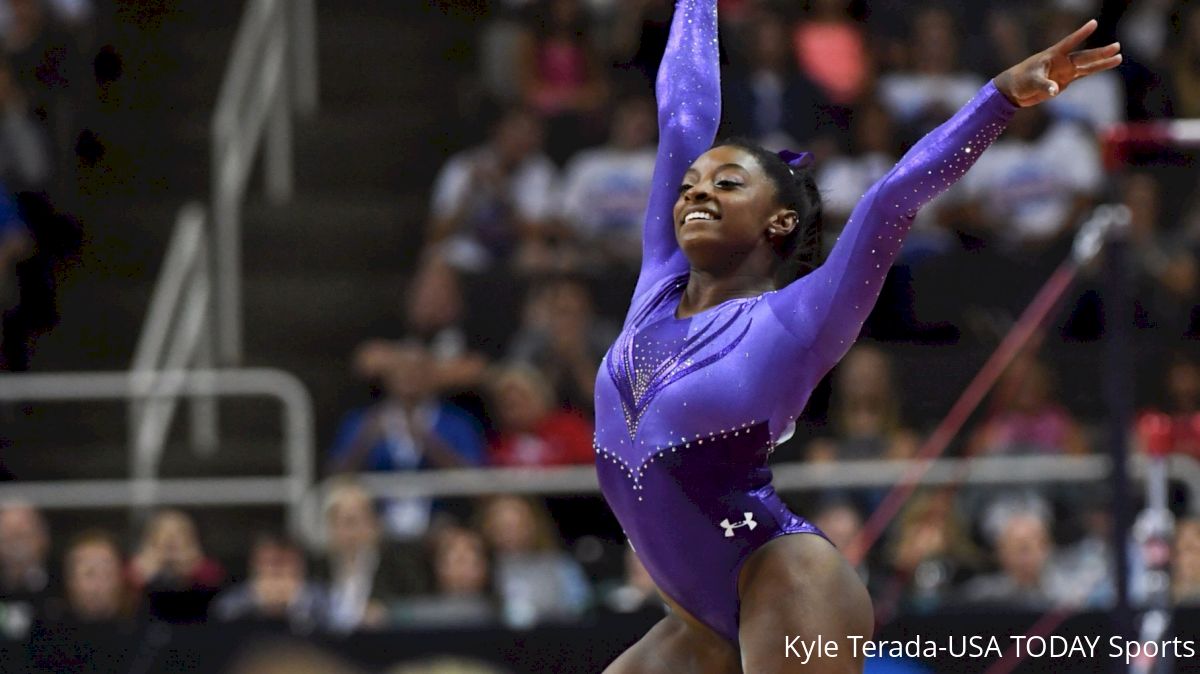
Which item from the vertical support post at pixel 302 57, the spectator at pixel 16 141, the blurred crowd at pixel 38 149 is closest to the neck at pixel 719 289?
the blurred crowd at pixel 38 149

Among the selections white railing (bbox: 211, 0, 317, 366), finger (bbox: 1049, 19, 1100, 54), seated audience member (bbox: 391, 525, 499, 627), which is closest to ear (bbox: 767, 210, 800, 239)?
finger (bbox: 1049, 19, 1100, 54)

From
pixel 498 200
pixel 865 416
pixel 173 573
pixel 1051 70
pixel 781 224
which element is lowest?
pixel 173 573

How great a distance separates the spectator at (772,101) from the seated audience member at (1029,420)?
175cm

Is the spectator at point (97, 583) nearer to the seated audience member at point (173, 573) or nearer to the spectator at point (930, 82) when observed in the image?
the seated audience member at point (173, 573)

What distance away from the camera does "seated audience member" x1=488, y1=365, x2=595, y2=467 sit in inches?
300

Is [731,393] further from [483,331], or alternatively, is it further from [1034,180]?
[1034,180]

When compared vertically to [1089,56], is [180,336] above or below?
below

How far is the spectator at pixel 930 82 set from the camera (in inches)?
346

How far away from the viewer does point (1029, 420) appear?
751 cm

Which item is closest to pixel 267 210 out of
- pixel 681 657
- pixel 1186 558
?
pixel 1186 558

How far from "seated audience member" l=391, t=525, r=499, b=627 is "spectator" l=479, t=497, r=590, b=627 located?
0.32ft

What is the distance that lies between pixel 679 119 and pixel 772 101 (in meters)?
4.97

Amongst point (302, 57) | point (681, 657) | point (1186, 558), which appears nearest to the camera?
point (681, 657)

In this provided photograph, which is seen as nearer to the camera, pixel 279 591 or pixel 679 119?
pixel 679 119
